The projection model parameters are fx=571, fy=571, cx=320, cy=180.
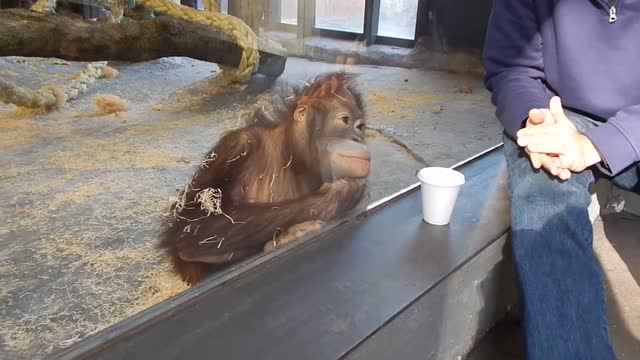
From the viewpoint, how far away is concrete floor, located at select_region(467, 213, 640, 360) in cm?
123

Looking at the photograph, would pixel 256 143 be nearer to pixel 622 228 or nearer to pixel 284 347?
pixel 284 347

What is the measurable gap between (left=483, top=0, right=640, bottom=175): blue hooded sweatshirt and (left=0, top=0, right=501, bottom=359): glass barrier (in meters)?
0.31

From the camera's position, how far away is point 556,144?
101 centimetres

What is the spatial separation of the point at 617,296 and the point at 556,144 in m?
0.59

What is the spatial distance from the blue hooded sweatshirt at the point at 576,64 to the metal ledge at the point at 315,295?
28 cm

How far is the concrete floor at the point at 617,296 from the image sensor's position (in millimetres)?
1232

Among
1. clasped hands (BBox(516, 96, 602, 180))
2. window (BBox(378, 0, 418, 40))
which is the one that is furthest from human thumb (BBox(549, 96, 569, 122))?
window (BBox(378, 0, 418, 40))

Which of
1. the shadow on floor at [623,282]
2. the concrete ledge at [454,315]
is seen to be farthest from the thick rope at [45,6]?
the shadow on floor at [623,282]

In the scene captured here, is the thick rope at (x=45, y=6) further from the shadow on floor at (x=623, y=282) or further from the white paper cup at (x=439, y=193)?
the shadow on floor at (x=623, y=282)

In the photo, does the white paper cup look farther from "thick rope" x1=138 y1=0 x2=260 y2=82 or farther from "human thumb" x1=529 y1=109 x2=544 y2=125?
"thick rope" x1=138 y1=0 x2=260 y2=82

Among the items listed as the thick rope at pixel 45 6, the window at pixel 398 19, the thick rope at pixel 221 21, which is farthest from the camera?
the window at pixel 398 19

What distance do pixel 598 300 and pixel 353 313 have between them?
0.41m

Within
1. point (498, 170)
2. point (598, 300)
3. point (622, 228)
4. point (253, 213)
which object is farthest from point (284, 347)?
point (622, 228)

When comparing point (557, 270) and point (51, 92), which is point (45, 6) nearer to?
point (51, 92)
